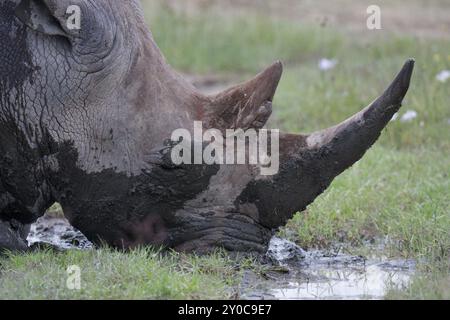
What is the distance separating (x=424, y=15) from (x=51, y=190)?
876 centimetres

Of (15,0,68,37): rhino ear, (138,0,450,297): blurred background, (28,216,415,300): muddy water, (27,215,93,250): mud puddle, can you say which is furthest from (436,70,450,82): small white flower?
(15,0,68,37): rhino ear

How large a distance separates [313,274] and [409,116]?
3.08 m

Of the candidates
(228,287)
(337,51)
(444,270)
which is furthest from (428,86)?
(228,287)

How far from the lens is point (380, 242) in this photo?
607 cm

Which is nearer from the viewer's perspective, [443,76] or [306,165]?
[306,165]

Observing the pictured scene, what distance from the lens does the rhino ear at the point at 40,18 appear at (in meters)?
5.02

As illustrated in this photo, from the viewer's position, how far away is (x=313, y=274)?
5.41 meters

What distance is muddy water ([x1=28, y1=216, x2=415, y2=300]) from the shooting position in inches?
195

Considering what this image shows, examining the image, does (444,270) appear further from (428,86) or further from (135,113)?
(428,86)

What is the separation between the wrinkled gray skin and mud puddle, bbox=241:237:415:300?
270 millimetres

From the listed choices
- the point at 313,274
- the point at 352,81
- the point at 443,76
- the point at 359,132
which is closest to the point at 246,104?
the point at 359,132

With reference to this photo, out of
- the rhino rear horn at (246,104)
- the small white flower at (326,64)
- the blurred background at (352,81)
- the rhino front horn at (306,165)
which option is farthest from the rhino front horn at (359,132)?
the small white flower at (326,64)

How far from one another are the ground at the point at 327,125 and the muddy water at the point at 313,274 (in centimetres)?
10

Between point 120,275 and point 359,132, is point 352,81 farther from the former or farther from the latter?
point 120,275
